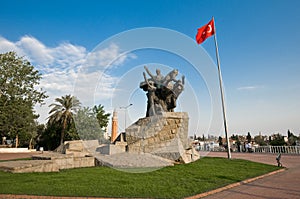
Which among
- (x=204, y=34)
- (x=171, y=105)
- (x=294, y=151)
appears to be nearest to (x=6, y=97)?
(x=171, y=105)

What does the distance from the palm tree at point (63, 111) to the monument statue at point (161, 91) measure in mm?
17883

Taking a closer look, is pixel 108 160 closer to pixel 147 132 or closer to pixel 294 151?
pixel 147 132

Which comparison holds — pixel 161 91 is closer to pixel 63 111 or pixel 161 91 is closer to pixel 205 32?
pixel 205 32

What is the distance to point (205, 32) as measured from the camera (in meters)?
19.0

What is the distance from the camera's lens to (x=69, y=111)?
3275cm

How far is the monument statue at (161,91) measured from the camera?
16844 millimetres

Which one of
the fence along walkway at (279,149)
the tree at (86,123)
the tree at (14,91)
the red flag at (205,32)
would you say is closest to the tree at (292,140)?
the fence along walkway at (279,149)

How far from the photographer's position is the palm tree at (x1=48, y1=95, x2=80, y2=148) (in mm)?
31955

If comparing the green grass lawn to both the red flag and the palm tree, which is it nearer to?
the red flag

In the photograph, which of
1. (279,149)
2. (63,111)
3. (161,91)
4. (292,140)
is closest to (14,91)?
(63,111)

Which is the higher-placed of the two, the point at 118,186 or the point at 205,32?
the point at 205,32

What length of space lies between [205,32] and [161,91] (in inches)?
262

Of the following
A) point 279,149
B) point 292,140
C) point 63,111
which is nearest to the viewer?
point 279,149

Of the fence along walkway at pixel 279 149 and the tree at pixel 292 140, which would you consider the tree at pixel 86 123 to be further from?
the tree at pixel 292 140
